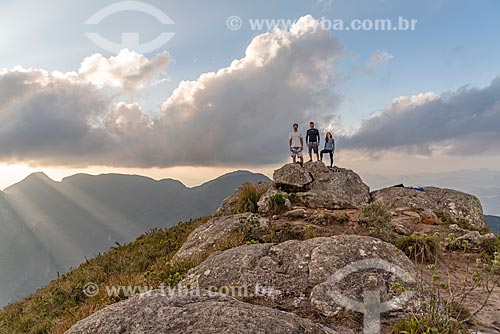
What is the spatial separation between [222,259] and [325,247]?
227 cm

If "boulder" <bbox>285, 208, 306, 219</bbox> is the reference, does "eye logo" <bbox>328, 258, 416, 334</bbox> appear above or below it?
below

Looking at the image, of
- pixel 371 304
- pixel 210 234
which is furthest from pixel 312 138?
pixel 371 304

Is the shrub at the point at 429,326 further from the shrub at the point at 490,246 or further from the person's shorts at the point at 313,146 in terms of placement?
the person's shorts at the point at 313,146

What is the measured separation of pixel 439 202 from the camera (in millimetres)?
19484

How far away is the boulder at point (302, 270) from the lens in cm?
611

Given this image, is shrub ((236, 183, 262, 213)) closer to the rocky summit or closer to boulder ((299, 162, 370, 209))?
the rocky summit

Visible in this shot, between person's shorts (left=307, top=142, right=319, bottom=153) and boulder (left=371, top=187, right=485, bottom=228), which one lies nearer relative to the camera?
boulder (left=371, top=187, right=485, bottom=228)

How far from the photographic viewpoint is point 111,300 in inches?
299

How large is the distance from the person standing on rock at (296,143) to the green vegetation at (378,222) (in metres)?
8.95

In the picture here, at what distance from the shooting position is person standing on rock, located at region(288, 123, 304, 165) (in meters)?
21.1

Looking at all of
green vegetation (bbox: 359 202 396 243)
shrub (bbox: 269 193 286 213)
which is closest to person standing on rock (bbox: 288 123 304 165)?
shrub (bbox: 269 193 286 213)

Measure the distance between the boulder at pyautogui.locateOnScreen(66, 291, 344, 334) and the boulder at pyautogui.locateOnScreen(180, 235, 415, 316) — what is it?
1500mm

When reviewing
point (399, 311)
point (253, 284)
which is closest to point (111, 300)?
point (253, 284)

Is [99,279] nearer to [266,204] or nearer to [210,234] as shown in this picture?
[210,234]
